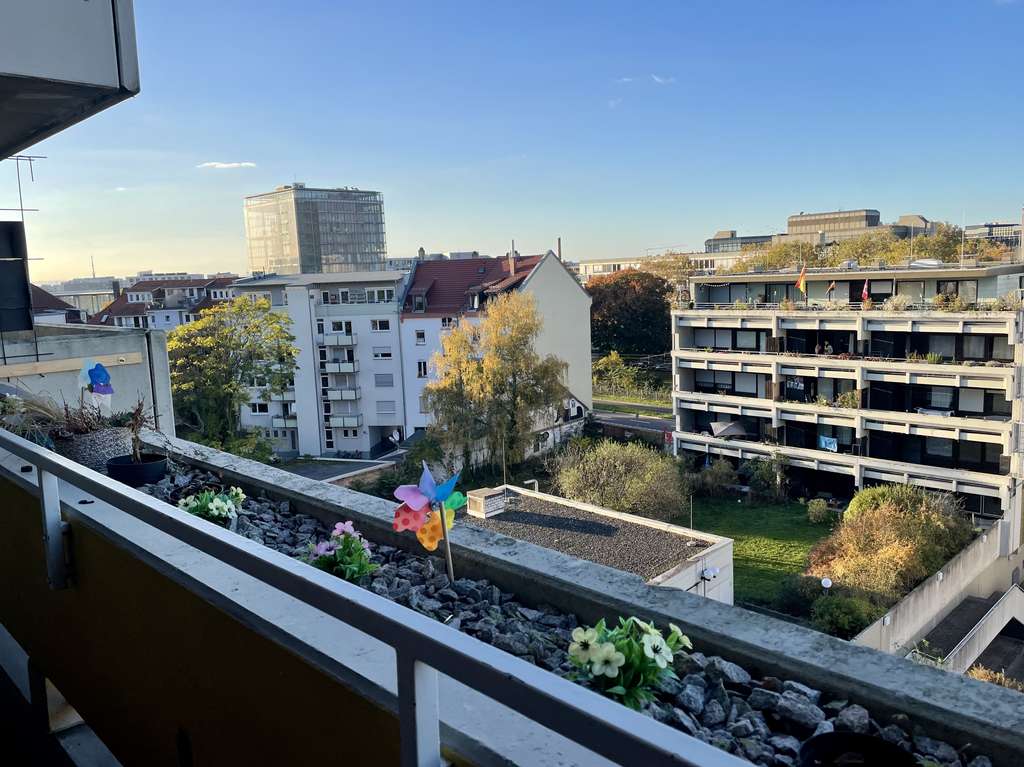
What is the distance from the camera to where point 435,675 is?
1.10 meters

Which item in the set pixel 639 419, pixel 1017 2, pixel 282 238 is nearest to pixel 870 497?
pixel 639 419

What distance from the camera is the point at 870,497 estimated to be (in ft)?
64.4

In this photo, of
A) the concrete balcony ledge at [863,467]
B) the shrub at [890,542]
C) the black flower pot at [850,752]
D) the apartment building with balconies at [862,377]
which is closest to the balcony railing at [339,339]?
the apartment building with balconies at [862,377]

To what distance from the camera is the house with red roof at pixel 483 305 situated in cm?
3105

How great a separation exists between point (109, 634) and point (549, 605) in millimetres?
1330

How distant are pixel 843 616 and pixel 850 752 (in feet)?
46.3

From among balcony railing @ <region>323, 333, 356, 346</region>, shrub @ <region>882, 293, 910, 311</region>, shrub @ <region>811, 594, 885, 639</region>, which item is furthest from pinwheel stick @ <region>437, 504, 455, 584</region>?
balcony railing @ <region>323, 333, 356, 346</region>

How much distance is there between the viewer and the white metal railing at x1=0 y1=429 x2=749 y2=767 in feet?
2.43

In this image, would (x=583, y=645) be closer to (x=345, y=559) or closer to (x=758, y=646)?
(x=758, y=646)


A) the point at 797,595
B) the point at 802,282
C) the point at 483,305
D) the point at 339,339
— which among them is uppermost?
the point at 802,282

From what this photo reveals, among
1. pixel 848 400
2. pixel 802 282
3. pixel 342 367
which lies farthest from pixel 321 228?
pixel 848 400

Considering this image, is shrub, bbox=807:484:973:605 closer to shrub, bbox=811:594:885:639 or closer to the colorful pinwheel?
shrub, bbox=811:594:885:639

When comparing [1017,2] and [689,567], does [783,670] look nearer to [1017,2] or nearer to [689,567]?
[689,567]

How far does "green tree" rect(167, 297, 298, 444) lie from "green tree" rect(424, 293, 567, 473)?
5697 mm
